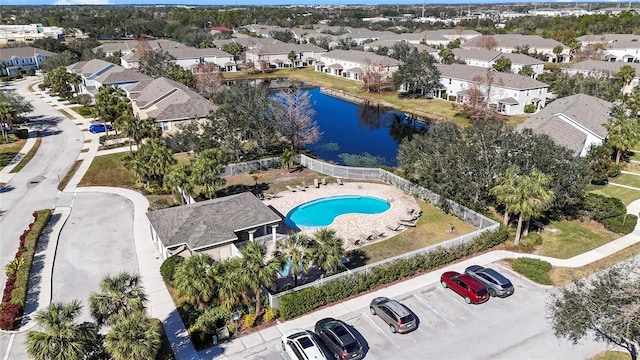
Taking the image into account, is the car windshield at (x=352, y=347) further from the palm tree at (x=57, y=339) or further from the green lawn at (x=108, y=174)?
the green lawn at (x=108, y=174)

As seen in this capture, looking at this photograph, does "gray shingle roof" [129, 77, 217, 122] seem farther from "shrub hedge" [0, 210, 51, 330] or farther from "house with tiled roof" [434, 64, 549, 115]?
"house with tiled roof" [434, 64, 549, 115]

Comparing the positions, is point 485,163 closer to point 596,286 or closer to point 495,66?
point 596,286

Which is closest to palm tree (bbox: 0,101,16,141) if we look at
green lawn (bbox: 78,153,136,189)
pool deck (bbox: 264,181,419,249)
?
green lawn (bbox: 78,153,136,189)

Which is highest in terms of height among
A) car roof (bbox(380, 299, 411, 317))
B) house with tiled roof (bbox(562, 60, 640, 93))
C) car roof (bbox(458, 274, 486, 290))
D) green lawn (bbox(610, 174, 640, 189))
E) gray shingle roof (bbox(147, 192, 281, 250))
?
house with tiled roof (bbox(562, 60, 640, 93))

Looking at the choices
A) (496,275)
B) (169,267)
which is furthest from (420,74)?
(169,267)

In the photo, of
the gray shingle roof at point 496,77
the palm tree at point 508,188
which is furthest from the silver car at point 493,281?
the gray shingle roof at point 496,77

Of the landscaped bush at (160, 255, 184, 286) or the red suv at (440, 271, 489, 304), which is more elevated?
the landscaped bush at (160, 255, 184, 286)

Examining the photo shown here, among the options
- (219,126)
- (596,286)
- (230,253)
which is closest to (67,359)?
(230,253)
